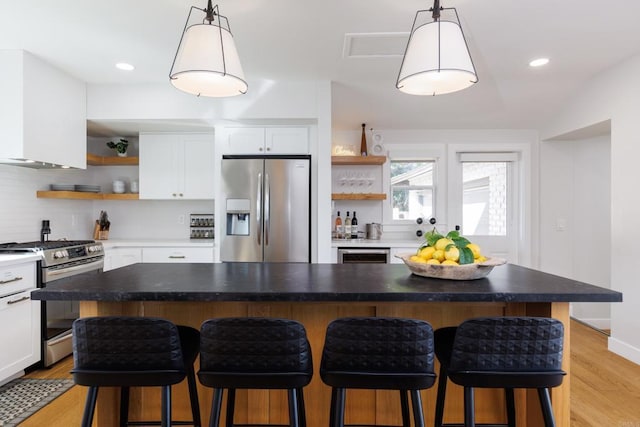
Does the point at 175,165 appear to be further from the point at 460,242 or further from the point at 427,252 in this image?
the point at 460,242

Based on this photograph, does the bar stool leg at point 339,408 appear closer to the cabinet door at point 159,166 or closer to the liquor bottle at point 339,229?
the liquor bottle at point 339,229

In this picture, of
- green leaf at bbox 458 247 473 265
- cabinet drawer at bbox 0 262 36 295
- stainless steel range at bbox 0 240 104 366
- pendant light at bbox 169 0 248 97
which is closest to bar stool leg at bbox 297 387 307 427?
green leaf at bbox 458 247 473 265

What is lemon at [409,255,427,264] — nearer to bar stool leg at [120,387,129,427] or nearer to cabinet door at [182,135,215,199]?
bar stool leg at [120,387,129,427]

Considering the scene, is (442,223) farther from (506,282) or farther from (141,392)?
(141,392)

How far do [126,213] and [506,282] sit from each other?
4154mm

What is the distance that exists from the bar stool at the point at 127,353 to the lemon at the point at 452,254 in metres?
1.16

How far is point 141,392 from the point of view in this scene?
1714mm

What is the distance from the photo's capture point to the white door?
4.38m

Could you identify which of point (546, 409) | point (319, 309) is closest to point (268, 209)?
point (319, 309)

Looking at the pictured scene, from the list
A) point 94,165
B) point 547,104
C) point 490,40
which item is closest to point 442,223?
point 547,104

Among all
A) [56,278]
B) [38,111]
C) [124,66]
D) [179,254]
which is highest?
[124,66]

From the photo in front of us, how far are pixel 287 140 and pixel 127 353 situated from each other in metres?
2.60

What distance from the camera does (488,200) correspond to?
446 centimetres

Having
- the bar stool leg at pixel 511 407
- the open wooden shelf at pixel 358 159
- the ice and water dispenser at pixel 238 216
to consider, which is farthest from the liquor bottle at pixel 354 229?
the bar stool leg at pixel 511 407
